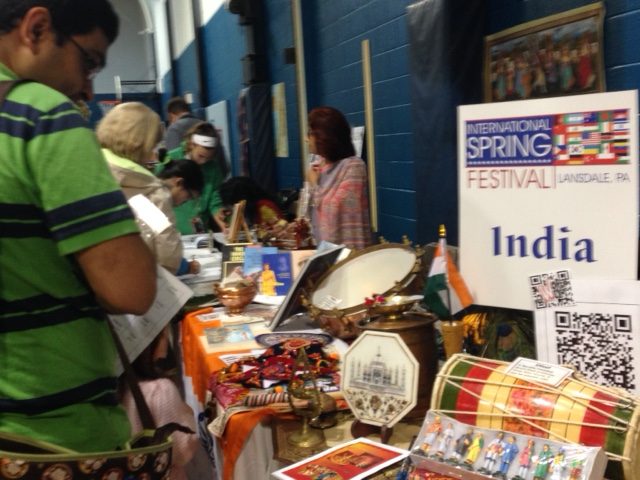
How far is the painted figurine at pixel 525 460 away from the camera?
956 mm

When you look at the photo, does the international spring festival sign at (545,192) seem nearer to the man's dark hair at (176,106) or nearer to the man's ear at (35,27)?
the man's ear at (35,27)

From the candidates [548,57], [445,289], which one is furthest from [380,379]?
[548,57]

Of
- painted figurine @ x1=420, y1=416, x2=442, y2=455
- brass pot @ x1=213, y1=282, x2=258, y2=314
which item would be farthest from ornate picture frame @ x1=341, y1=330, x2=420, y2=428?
brass pot @ x1=213, y1=282, x2=258, y2=314

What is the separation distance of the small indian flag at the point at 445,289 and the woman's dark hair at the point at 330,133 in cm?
208

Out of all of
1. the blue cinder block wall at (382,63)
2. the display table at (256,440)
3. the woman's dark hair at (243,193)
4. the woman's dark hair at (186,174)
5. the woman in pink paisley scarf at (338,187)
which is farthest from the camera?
the woman's dark hair at (243,193)

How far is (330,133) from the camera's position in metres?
3.49

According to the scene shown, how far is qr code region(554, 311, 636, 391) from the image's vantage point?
1.17 meters

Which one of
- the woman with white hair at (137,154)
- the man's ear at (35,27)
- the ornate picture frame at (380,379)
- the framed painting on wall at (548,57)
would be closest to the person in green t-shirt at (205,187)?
the woman with white hair at (137,154)

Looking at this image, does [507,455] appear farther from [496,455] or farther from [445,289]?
[445,289]

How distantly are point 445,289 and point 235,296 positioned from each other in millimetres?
957

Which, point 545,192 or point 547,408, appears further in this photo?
point 545,192

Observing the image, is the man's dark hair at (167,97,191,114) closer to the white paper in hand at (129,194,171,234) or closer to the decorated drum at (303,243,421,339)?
the white paper in hand at (129,194,171,234)

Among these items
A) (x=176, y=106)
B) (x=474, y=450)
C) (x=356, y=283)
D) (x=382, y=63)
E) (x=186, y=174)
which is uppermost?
(x=176, y=106)

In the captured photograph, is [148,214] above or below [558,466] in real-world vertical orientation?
above
